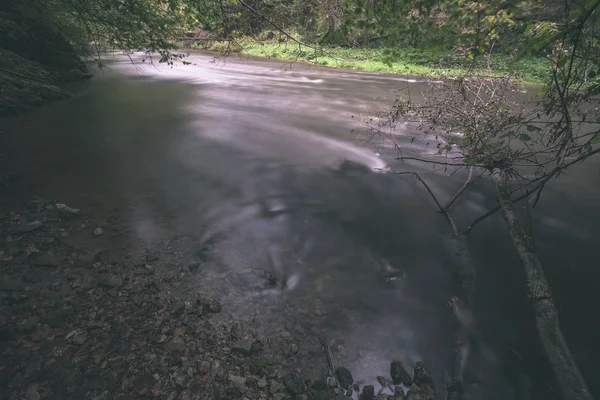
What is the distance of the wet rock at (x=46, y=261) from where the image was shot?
456 centimetres

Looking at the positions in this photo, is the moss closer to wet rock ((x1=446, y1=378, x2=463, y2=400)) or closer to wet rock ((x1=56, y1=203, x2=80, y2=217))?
wet rock ((x1=56, y1=203, x2=80, y2=217))

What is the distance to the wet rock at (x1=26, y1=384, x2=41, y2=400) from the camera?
10.2ft

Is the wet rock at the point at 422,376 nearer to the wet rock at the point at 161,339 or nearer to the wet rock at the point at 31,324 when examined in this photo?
the wet rock at the point at 161,339

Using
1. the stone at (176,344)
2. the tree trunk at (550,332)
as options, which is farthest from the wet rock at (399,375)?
the stone at (176,344)

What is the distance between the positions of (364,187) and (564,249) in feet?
12.5

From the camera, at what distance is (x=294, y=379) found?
3533mm

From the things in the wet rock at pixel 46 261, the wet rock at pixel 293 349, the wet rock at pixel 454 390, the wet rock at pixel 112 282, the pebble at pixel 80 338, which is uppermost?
the wet rock at pixel 46 261

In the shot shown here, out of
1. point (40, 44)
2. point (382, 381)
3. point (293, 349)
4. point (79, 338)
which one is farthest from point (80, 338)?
point (40, 44)

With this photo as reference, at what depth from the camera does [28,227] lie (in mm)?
5230

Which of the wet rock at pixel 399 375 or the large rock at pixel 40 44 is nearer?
the wet rock at pixel 399 375

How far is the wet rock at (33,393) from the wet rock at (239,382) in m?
1.71

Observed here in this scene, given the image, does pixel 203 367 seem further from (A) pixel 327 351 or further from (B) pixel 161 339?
(A) pixel 327 351

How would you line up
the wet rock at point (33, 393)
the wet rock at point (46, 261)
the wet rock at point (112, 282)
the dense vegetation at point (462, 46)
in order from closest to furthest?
the wet rock at point (33, 393) < the dense vegetation at point (462, 46) < the wet rock at point (112, 282) < the wet rock at point (46, 261)

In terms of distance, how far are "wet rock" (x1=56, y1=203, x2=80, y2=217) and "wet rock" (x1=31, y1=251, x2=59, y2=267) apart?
119 cm
